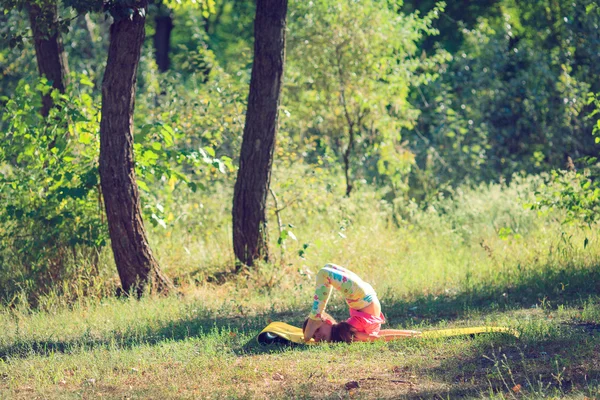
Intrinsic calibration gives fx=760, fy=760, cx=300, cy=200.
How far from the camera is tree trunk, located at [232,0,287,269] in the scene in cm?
1033

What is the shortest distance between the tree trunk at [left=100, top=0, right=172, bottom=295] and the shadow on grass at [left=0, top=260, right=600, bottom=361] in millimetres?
1439

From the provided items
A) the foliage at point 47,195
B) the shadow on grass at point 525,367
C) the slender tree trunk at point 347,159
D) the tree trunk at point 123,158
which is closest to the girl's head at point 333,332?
the shadow on grass at point 525,367

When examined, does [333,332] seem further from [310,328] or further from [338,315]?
[338,315]

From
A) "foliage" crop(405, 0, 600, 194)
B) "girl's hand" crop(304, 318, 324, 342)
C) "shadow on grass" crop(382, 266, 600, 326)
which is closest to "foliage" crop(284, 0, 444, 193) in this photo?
"foliage" crop(405, 0, 600, 194)

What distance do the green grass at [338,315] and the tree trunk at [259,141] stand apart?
0.52m

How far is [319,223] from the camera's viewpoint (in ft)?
42.1

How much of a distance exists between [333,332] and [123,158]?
3640 millimetres

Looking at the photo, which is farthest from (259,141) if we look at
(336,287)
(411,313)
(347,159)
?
(347,159)

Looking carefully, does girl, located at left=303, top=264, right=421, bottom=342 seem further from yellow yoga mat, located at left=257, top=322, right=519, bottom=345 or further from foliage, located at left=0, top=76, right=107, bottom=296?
foliage, located at left=0, top=76, right=107, bottom=296

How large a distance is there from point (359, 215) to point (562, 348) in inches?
261

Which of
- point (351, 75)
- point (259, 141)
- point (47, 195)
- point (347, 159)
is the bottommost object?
point (47, 195)

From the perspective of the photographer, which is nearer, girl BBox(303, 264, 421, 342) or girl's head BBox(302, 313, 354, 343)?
girl BBox(303, 264, 421, 342)

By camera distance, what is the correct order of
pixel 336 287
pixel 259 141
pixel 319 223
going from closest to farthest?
pixel 336 287
pixel 259 141
pixel 319 223

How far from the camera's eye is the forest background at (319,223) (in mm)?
6535
